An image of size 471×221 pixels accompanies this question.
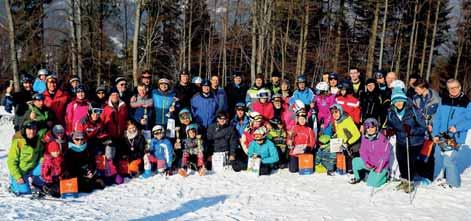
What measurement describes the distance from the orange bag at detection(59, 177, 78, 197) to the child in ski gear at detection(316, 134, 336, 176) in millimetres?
4440

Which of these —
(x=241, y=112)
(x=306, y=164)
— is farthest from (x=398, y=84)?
(x=241, y=112)

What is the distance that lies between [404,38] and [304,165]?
1078 inches

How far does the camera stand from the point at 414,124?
6.60 meters

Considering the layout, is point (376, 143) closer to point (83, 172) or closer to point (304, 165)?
point (304, 165)

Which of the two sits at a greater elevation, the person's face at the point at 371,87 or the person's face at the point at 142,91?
the person's face at the point at 371,87

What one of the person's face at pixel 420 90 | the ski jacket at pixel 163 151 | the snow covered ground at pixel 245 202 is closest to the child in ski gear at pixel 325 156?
the snow covered ground at pixel 245 202

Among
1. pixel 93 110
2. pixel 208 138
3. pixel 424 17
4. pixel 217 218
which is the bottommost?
pixel 217 218

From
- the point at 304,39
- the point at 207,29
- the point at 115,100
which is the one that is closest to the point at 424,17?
the point at 304,39

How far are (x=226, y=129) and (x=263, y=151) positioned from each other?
0.89m

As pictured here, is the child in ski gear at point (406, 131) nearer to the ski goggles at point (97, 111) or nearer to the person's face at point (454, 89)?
the person's face at point (454, 89)

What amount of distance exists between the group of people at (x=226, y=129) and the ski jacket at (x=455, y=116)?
2cm

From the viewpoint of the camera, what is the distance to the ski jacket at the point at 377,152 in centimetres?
671

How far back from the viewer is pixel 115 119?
760 cm

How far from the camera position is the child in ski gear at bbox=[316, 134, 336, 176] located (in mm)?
7730
